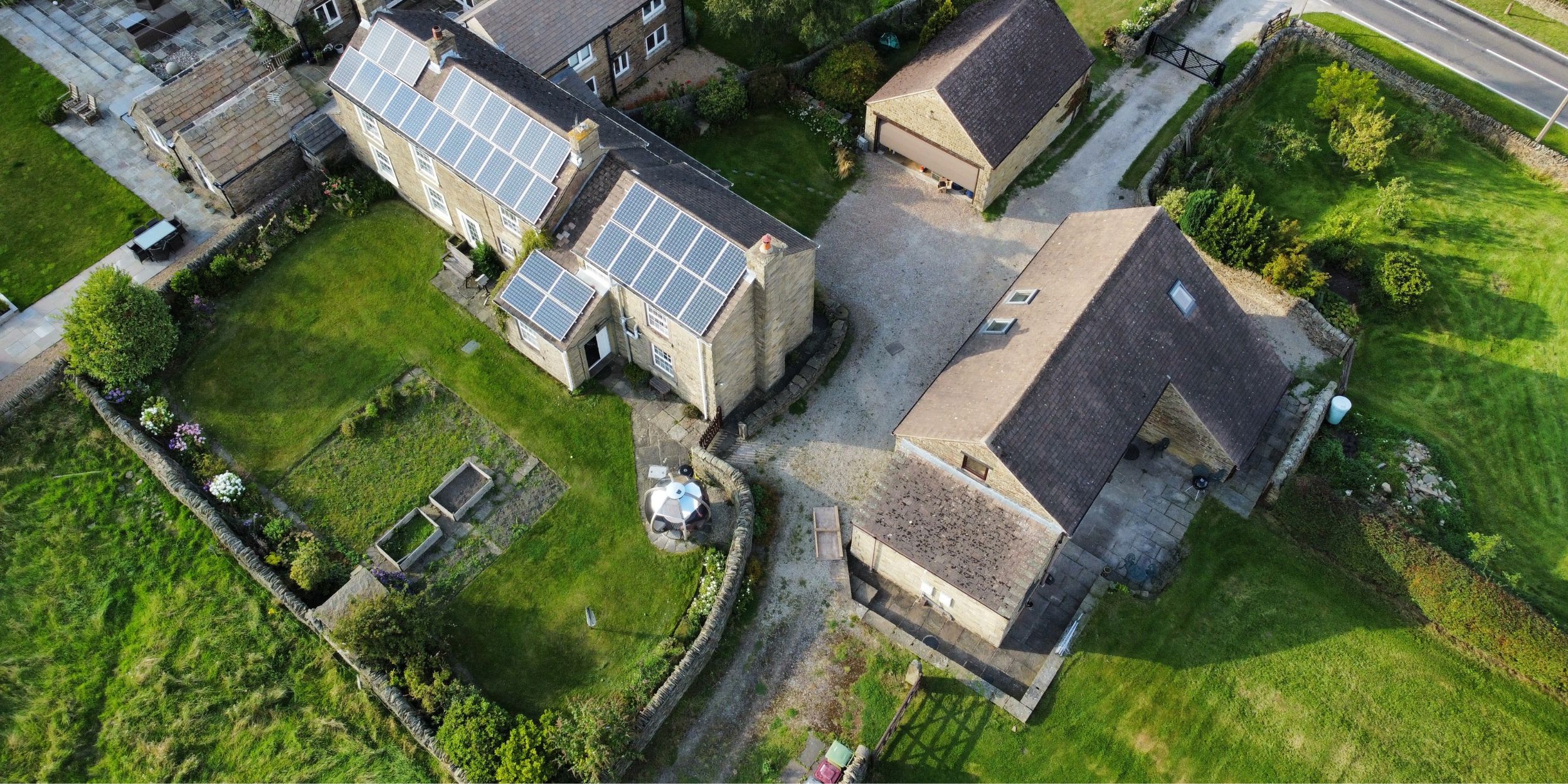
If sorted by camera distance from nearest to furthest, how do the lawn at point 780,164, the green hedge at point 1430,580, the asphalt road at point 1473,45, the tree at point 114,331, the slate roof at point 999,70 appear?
the green hedge at point 1430,580 < the tree at point 114,331 < the slate roof at point 999,70 < the lawn at point 780,164 < the asphalt road at point 1473,45

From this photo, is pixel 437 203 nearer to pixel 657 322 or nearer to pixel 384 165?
pixel 384 165

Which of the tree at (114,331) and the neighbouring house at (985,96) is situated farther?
the neighbouring house at (985,96)

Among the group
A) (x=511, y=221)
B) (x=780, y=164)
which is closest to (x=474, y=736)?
(x=511, y=221)

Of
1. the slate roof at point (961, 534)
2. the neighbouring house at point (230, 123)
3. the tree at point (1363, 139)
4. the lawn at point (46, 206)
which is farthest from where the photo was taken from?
the tree at point (1363, 139)

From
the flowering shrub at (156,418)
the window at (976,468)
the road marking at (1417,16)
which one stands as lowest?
the flowering shrub at (156,418)

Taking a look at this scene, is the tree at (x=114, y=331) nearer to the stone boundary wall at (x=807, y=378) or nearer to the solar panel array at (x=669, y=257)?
the solar panel array at (x=669, y=257)

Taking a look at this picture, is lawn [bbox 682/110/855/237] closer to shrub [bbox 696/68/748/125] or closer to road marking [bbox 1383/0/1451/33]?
shrub [bbox 696/68/748/125]

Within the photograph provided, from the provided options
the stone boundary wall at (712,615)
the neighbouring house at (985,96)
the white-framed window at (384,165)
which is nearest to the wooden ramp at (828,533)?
the stone boundary wall at (712,615)
